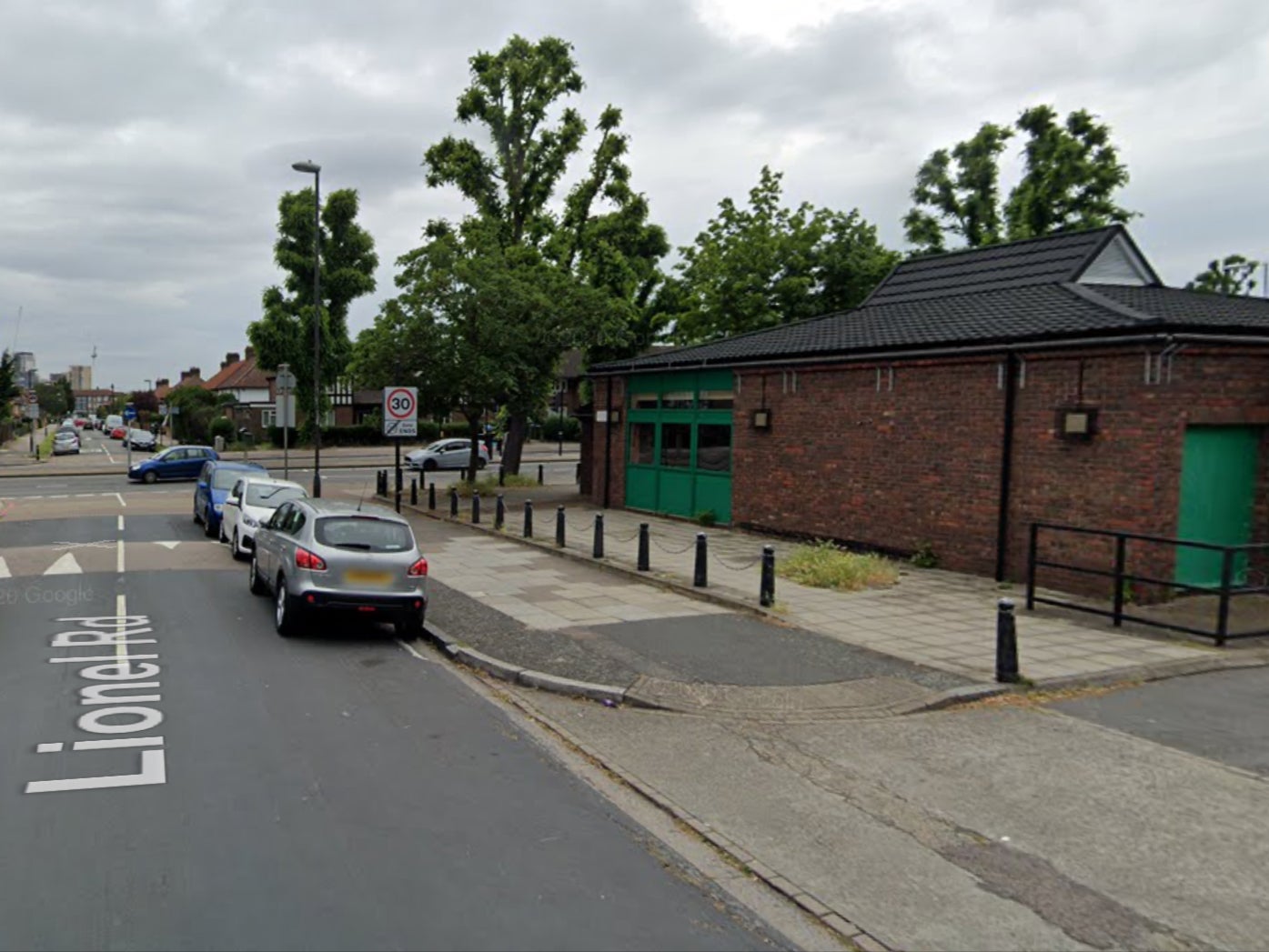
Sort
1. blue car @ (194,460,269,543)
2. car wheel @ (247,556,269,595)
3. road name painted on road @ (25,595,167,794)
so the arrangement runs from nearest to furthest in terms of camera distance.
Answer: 1. road name painted on road @ (25,595,167,794)
2. car wheel @ (247,556,269,595)
3. blue car @ (194,460,269,543)

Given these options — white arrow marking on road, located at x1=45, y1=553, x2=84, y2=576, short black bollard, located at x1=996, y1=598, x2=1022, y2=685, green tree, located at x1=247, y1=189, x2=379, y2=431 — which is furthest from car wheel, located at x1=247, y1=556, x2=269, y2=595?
A: green tree, located at x1=247, y1=189, x2=379, y2=431

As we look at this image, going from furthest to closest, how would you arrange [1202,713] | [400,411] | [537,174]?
1. [537,174]
2. [400,411]
3. [1202,713]

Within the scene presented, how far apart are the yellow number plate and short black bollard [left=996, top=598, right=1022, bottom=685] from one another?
241 inches

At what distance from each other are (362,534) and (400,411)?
12068 millimetres

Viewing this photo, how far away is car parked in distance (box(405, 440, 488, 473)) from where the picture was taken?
140 feet

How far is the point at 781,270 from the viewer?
3491cm

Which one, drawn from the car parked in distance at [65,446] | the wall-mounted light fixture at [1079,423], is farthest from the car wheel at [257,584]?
the car parked in distance at [65,446]

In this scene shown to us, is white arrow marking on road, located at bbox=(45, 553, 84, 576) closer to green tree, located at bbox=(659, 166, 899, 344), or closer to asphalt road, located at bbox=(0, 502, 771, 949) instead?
asphalt road, located at bbox=(0, 502, 771, 949)

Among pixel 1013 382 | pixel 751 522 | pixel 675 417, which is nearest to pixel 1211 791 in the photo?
pixel 1013 382

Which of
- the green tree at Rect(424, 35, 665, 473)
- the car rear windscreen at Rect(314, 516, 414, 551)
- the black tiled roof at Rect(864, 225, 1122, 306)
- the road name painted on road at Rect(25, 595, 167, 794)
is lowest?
the road name painted on road at Rect(25, 595, 167, 794)

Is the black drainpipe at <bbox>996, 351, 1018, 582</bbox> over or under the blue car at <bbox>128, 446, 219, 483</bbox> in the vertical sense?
A: over

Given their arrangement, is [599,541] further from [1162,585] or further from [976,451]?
[1162,585]

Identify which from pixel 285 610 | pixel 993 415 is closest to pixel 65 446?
pixel 285 610

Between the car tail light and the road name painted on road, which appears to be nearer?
the road name painted on road
